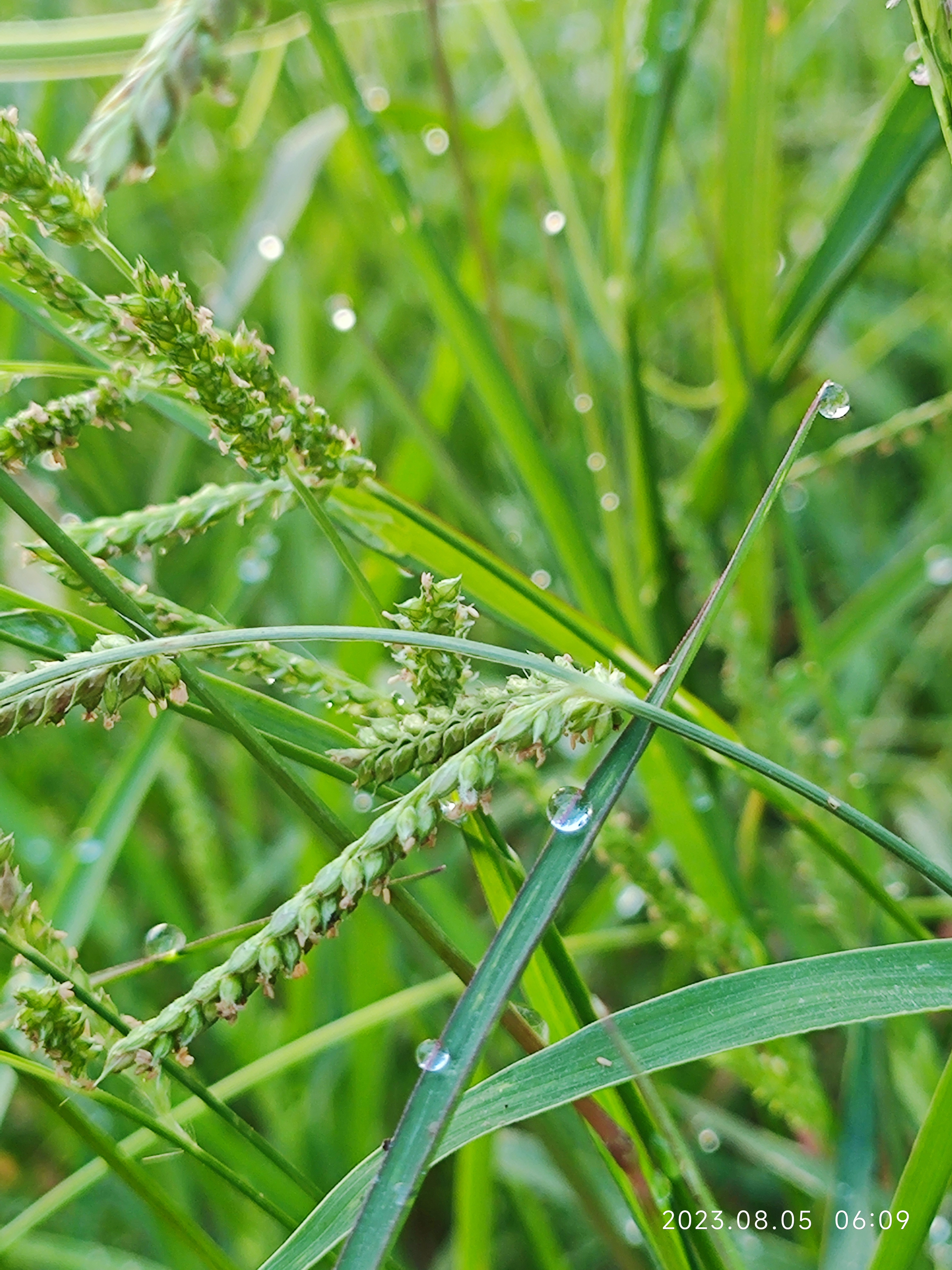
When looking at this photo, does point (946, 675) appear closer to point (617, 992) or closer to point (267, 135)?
point (617, 992)

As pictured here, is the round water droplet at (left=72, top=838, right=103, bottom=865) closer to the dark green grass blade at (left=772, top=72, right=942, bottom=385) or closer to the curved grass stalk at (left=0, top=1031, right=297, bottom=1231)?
the curved grass stalk at (left=0, top=1031, right=297, bottom=1231)

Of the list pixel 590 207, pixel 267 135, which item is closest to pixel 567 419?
pixel 590 207

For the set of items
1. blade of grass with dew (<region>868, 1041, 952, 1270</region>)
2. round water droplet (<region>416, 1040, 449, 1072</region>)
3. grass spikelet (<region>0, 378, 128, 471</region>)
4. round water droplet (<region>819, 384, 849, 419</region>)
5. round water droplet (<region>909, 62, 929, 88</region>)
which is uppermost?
round water droplet (<region>909, 62, 929, 88</region>)

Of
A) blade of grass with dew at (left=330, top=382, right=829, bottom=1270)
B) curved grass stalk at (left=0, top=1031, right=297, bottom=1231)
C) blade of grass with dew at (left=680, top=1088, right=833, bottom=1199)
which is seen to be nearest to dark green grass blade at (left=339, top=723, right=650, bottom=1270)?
blade of grass with dew at (left=330, top=382, right=829, bottom=1270)

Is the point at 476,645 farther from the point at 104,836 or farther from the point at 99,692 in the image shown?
the point at 104,836

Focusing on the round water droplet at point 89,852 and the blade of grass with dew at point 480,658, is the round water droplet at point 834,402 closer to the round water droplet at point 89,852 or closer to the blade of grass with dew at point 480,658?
the blade of grass with dew at point 480,658

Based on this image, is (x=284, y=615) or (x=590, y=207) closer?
(x=284, y=615)
